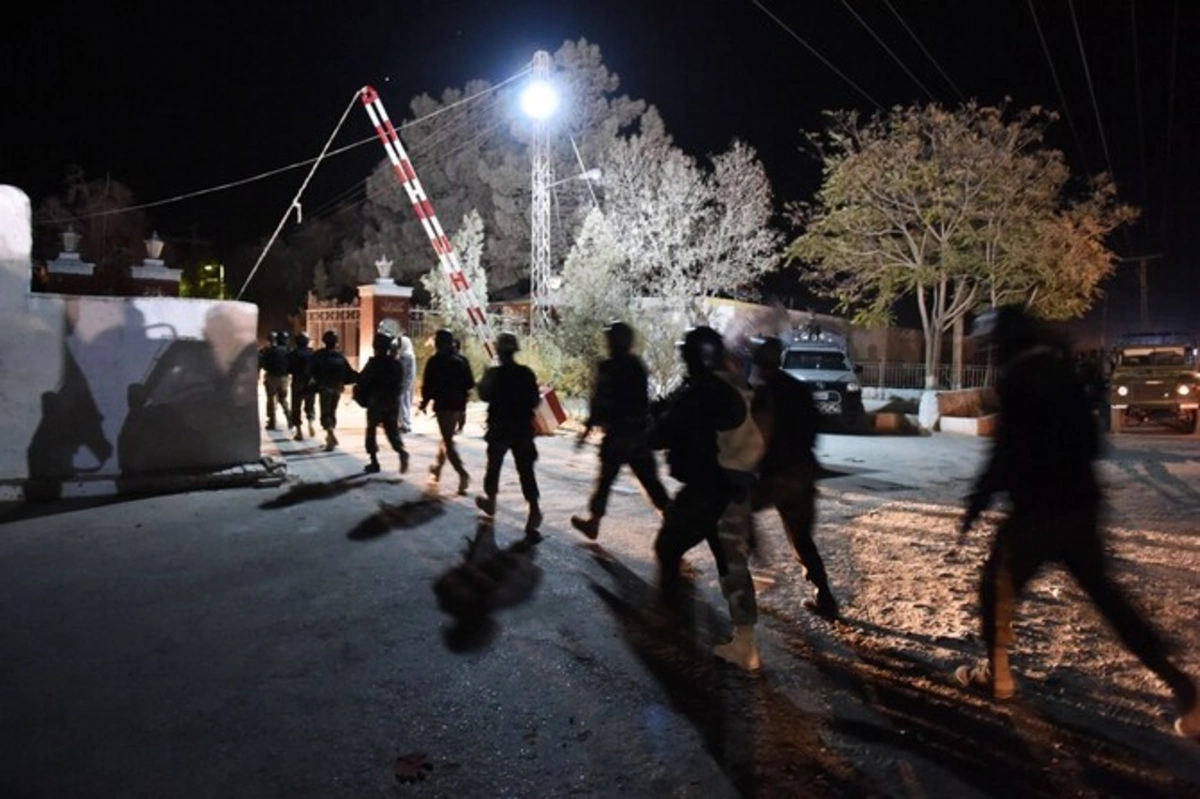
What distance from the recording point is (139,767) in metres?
3.41

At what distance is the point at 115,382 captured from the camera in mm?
8758

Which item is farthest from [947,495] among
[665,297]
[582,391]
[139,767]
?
[665,297]

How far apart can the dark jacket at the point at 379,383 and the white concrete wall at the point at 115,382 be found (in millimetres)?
1324

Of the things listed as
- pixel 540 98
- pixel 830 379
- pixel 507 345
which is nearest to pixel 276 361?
pixel 507 345

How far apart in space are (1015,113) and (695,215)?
833cm

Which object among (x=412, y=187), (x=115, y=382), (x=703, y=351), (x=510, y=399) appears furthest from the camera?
(x=412, y=187)

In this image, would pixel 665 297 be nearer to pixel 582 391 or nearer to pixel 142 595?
pixel 582 391

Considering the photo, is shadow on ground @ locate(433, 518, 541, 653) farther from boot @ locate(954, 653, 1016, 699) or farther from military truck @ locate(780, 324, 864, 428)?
military truck @ locate(780, 324, 864, 428)

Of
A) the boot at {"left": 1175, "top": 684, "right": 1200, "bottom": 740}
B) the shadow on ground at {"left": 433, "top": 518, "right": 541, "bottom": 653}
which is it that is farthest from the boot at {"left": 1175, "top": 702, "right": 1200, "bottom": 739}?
the shadow on ground at {"left": 433, "top": 518, "right": 541, "bottom": 653}

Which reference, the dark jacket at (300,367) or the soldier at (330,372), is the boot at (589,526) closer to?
the soldier at (330,372)

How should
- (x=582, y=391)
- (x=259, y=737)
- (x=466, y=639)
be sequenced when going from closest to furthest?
(x=259, y=737) < (x=466, y=639) < (x=582, y=391)

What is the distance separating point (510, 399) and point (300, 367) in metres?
6.78

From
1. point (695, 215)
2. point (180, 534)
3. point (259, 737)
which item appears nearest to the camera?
point (259, 737)

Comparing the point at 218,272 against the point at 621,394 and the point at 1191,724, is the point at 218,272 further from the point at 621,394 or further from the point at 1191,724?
the point at 1191,724
